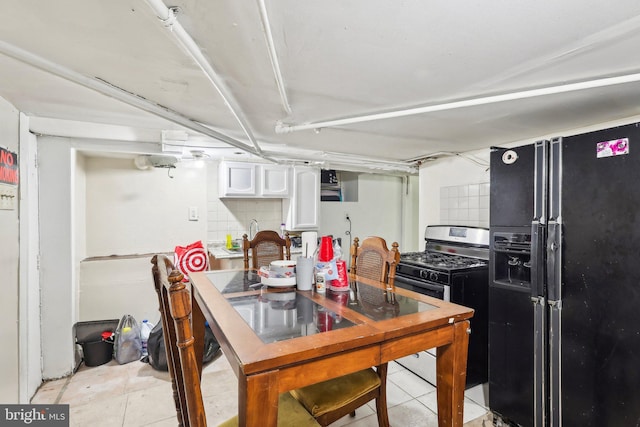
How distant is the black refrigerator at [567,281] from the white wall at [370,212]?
283 centimetres

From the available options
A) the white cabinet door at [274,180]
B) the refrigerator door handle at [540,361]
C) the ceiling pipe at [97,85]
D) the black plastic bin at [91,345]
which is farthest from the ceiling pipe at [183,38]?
the black plastic bin at [91,345]

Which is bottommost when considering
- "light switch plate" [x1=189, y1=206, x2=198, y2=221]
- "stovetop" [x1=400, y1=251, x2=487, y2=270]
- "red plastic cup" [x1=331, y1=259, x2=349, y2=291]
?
"stovetop" [x1=400, y1=251, x2=487, y2=270]

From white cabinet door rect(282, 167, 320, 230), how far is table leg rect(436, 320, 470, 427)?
2718 millimetres

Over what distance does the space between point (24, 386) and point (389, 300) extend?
2552 millimetres

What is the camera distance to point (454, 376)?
1.31 metres

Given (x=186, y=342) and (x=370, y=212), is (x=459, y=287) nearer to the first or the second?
(x=186, y=342)

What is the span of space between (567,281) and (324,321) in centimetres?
140

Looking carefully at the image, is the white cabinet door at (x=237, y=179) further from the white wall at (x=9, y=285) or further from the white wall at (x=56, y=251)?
the white wall at (x=9, y=285)

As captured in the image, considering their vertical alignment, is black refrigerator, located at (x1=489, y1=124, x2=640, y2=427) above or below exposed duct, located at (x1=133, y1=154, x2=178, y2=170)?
below

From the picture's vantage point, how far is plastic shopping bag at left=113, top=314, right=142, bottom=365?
2764mm

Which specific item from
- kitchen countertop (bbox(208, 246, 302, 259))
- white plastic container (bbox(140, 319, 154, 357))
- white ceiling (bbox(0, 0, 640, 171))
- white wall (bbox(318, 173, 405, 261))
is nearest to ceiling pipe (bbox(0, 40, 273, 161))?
white ceiling (bbox(0, 0, 640, 171))

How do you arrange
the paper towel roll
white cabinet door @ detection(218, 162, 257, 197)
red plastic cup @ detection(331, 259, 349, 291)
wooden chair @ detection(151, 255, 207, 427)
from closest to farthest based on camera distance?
wooden chair @ detection(151, 255, 207, 427) < red plastic cup @ detection(331, 259, 349, 291) < the paper towel roll < white cabinet door @ detection(218, 162, 257, 197)

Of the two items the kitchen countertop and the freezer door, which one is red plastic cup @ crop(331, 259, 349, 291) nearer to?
the freezer door

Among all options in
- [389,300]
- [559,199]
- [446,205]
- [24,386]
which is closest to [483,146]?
[446,205]
